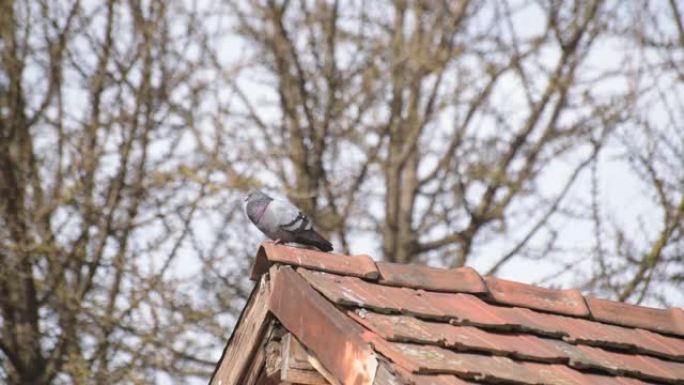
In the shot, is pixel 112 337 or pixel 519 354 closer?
pixel 519 354

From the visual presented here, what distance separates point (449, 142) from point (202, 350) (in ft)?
12.2

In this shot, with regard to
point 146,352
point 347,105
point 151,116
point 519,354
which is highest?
point 347,105

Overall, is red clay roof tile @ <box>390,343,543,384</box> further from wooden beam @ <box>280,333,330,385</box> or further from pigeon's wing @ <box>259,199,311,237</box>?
pigeon's wing @ <box>259,199,311,237</box>

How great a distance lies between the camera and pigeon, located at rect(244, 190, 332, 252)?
4.69 metres

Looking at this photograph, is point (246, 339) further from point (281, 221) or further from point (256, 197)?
point (256, 197)

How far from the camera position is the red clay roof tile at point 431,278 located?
10.8 feet

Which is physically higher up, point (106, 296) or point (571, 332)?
point (106, 296)

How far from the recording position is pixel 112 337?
33.8 feet

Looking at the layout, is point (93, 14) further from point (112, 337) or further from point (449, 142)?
point (449, 142)

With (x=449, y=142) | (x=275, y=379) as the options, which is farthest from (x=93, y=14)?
(x=275, y=379)

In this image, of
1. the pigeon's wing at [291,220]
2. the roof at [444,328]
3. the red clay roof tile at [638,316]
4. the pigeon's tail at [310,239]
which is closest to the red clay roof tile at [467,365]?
the roof at [444,328]

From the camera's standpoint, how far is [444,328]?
304cm

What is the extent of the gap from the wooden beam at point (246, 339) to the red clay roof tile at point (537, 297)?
2.08ft

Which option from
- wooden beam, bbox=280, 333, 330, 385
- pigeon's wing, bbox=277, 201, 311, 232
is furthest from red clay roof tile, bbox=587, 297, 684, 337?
pigeon's wing, bbox=277, 201, 311, 232
